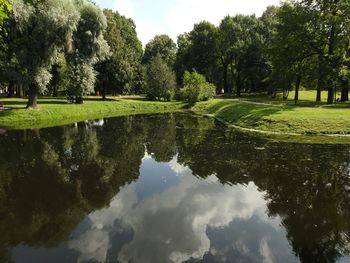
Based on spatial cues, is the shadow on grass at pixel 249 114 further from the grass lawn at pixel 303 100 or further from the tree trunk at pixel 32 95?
the tree trunk at pixel 32 95

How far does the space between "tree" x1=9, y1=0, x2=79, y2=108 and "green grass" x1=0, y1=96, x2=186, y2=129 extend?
183 inches

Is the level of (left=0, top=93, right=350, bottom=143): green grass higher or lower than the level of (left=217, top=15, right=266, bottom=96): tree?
lower

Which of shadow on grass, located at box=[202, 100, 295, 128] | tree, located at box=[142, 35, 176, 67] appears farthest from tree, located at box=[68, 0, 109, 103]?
tree, located at box=[142, 35, 176, 67]

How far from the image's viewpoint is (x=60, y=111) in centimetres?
4891

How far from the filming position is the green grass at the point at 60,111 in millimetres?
40875

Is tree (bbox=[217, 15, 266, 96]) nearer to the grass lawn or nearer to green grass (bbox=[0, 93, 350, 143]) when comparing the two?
the grass lawn

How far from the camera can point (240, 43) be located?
3223 inches

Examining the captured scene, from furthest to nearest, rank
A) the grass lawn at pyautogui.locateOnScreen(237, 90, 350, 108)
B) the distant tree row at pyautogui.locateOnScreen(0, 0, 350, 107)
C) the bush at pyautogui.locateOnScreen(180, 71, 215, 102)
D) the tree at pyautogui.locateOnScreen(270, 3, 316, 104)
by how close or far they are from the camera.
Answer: the bush at pyautogui.locateOnScreen(180, 71, 215, 102), the grass lawn at pyautogui.locateOnScreen(237, 90, 350, 108), the tree at pyautogui.locateOnScreen(270, 3, 316, 104), the distant tree row at pyautogui.locateOnScreen(0, 0, 350, 107)

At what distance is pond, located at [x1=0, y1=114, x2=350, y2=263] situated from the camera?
35.7 ft

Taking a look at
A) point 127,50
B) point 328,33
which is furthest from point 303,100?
point 127,50

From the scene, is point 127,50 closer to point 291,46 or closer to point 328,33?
point 291,46

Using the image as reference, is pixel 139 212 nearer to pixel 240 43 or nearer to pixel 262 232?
pixel 262 232

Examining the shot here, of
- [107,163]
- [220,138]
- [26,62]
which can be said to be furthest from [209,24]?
[107,163]

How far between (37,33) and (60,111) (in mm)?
12867
